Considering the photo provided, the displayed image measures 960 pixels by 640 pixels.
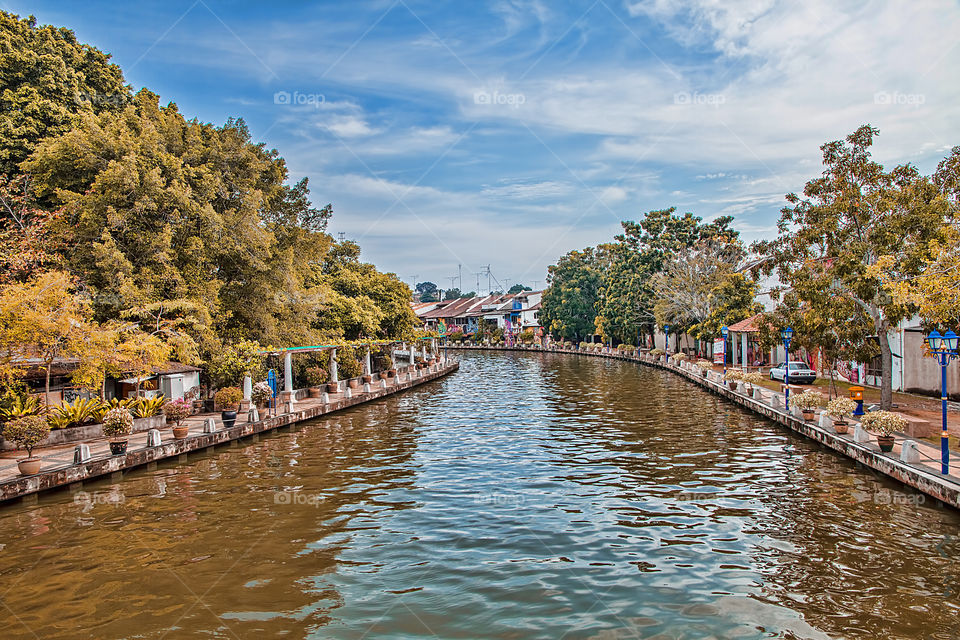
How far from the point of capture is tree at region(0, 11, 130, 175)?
27500 millimetres

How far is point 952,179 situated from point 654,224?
38629mm

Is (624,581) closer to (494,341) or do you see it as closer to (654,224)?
(654,224)

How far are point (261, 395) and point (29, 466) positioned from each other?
35.2 ft

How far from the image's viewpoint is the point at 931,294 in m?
14.6

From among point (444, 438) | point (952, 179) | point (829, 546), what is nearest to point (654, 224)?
point (952, 179)

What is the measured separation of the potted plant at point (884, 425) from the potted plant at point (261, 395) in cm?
2095

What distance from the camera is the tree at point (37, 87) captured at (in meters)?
27.5
